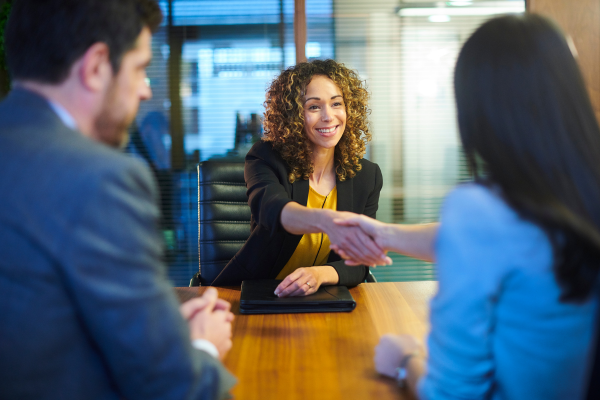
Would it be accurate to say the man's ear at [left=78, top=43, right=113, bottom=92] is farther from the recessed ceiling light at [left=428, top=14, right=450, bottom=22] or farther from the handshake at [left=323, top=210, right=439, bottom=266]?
the recessed ceiling light at [left=428, top=14, right=450, bottom=22]

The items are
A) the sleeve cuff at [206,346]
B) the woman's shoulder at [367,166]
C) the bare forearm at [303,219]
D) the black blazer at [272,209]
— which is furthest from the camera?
the woman's shoulder at [367,166]

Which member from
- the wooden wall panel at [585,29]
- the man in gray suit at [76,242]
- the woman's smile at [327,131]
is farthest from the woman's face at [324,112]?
the wooden wall panel at [585,29]

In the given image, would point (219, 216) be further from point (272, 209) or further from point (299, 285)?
point (299, 285)

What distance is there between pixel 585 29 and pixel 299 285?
108 inches

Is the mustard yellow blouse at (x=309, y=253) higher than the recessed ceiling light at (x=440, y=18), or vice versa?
the recessed ceiling light at (x=440, y=18)

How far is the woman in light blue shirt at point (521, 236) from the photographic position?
0.64 m

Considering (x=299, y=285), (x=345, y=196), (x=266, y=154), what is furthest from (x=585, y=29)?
(x=299, y=285)

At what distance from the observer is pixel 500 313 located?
0.67 meters

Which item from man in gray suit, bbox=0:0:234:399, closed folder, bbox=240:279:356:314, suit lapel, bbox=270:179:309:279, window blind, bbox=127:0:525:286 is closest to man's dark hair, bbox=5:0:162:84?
man in gray suit, bbox=0:0:234:399

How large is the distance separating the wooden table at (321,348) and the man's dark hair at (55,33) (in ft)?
2.12

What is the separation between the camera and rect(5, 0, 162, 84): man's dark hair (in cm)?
70

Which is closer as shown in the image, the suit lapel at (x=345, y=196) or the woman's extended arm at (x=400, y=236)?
the woman's extended arm at (x=400, y=236)

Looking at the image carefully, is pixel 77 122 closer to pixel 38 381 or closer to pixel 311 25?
pixel 38 381

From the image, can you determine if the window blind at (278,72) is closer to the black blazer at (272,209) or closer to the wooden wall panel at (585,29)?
the wooden wall panel at (585,29)
